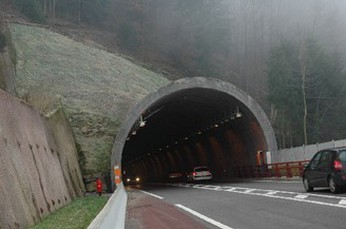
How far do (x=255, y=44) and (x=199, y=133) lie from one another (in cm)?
4218

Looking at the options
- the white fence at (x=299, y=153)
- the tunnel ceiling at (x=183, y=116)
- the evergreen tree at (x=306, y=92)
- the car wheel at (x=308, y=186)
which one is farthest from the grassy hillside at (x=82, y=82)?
the car wheel at (x=308, y=186)

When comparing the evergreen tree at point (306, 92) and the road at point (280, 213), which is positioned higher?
the evergreen tree at point (306, 92)

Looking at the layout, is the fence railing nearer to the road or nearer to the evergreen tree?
the road

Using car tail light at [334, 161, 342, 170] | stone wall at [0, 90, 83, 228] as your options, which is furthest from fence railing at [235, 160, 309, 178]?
stone wall at [0, 90, 83, 228]

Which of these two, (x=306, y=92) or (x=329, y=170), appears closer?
(x=329, y=170)

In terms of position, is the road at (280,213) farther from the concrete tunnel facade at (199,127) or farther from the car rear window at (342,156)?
the concrete tunnel facade at (199,127)

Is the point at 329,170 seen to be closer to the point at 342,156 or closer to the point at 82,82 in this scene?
the point at 342,156

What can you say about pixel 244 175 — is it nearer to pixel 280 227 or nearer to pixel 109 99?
pixel 109 99

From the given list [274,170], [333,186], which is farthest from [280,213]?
[274,170]

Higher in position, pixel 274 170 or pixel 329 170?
pixel 274 170

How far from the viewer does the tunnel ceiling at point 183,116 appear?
41781 mm

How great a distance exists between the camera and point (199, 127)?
2112 inches

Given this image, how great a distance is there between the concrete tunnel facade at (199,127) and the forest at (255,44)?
41.4ft

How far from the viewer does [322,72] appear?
71312 mm
